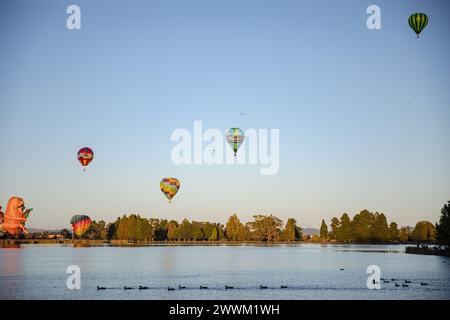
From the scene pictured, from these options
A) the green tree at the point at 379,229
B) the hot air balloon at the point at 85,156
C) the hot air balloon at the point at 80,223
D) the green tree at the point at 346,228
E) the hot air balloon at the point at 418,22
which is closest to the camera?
the hot air balloon at the point at 418,22

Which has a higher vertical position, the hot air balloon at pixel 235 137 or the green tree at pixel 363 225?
the hot air balloon at pixel 235 137

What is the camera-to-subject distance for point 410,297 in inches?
1836

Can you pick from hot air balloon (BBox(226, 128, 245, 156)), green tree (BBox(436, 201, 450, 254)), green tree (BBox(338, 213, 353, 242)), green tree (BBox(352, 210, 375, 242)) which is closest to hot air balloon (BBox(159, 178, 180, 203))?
hot air balloon (BBox(226, 128, 245, 156))

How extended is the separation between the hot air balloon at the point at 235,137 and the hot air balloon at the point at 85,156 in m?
23.2

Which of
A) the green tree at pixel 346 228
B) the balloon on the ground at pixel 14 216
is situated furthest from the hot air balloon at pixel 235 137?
the green tree at pixel 346 228

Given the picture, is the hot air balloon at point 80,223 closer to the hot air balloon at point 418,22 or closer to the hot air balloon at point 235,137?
the hot air balloon at point 235,137

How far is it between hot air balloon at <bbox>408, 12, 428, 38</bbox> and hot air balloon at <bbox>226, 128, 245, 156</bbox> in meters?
29.7

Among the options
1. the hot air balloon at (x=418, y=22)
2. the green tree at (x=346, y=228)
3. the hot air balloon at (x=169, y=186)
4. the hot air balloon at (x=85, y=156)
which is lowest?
the green tree at (x=346, y=228)

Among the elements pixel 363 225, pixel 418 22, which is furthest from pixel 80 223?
pixel 418 22

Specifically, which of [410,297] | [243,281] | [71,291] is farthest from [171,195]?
[410,297]

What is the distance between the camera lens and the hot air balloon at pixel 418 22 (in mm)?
56719

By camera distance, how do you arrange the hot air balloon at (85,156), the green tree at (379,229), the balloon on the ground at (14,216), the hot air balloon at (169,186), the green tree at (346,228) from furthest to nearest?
1. the green tree at (346,228)
2. the green tree at (379,229)
3. the balloon on the ground at (14,216)
4. the hot air balloon at (169,186)
5. the hot air balloon at (85,156)

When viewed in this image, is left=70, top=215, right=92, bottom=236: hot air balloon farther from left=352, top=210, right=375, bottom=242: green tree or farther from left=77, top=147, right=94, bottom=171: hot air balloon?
left=352, top=210, right=375, bottom=242: green tree
